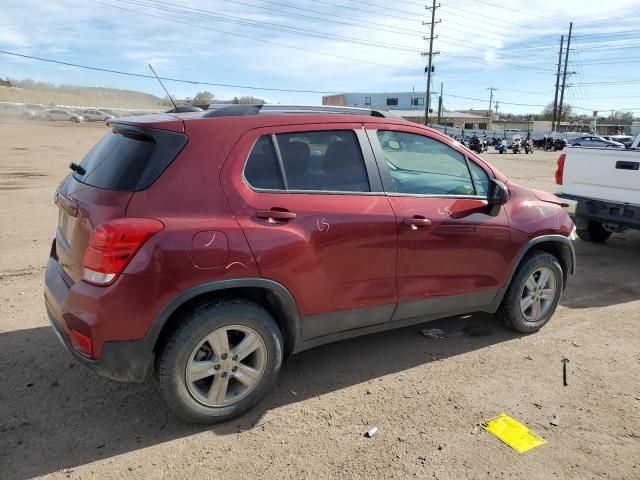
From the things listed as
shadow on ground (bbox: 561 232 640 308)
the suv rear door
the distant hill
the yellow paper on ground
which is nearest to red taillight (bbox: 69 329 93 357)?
the suv rear door

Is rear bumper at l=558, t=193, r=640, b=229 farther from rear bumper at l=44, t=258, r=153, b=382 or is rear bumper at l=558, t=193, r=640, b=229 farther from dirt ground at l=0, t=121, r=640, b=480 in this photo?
rear bumper at l=44, t=258, r=153, b=382

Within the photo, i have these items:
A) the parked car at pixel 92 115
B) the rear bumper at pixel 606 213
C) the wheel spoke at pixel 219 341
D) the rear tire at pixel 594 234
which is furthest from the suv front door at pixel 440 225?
the parked car at pixel 92 115

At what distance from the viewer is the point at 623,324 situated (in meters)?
4.71

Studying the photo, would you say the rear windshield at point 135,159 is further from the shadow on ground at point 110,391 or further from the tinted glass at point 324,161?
the shadow on ground at point 110,391

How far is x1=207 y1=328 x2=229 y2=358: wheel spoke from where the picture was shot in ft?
9.57

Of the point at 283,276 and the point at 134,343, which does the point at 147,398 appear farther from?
the point at 283,276

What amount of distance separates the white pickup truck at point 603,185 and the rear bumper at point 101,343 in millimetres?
6228

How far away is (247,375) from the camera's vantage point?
3.11 meters

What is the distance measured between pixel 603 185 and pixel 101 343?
6.62 metres

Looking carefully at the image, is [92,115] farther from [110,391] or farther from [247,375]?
[247,375]

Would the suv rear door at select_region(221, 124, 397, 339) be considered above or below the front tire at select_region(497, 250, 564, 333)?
above

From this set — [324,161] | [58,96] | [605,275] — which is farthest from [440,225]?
[58,96]

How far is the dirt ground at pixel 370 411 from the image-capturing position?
108 inches

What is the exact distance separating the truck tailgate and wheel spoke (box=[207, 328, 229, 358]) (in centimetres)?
578
